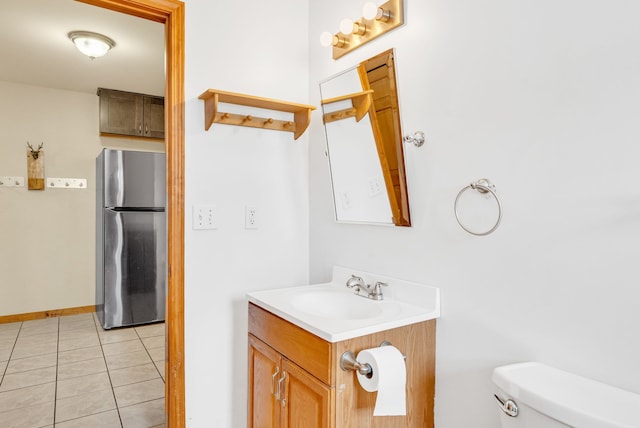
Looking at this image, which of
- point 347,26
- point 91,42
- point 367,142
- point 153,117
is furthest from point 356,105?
point 153,117

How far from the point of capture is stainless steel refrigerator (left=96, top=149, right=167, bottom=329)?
3604 millimetres

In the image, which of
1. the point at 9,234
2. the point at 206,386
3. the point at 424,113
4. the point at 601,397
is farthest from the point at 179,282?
the point at 9,234

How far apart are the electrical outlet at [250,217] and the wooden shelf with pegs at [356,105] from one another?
1.95 feet

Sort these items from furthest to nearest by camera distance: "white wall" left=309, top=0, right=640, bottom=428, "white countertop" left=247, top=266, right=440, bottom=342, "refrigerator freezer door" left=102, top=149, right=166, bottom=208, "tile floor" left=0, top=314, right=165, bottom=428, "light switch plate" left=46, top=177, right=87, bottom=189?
"light switch plate" left=46, top=177, right=87, bottom=189, "refrigerator freezer door" left=102, top=149, right=166, bottom=208, "tile floor" left=0, top=314, right=165, bottom=428, "white countertop" left=247, top=266, right=440, bottom=342, "white wall" left=309, top=0, right=640, bottom=428

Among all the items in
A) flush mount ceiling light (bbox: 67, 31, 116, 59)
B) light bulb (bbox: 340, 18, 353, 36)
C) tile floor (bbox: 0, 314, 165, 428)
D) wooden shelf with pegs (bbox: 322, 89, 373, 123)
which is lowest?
tile floor (bbox: 0, 314, 165, 428)

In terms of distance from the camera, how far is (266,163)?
6.41 feet

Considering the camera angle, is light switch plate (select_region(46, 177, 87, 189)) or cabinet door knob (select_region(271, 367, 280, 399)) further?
light switch plate (select_region(46, 177, 87, 189))

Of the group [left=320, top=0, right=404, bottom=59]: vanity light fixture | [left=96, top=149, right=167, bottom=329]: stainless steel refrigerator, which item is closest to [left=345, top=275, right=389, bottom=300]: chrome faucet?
[left=320, top=0, right=404, bottom=59]: vanity light fixture

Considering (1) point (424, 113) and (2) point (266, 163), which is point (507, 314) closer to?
(1) point (424, 113)

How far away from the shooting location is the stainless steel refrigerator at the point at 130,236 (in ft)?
11.8

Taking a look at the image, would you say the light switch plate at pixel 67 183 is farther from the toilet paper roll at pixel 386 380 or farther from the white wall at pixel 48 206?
the toilet paper roll at pixel 386 380

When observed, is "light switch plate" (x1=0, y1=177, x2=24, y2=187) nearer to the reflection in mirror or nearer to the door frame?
the door frame

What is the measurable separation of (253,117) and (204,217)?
0.54 m

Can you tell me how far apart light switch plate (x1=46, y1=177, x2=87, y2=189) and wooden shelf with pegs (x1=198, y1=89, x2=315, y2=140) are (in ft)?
10.1
